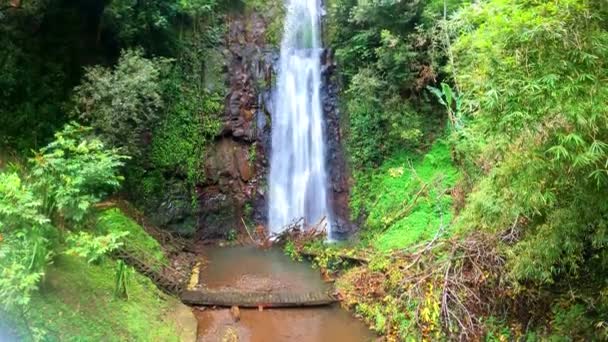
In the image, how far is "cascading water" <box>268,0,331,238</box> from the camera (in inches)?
524

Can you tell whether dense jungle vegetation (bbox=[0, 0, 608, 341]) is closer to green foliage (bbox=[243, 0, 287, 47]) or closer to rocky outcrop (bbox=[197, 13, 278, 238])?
green foliage (bbox=[243, 0, 287, 47])

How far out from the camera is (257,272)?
10711 millimetres

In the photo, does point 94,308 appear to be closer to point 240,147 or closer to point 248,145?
point 240,147

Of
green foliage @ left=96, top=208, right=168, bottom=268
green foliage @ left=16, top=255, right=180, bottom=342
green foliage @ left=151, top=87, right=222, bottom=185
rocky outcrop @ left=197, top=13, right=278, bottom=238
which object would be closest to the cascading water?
rocky outcrop @ left=197, top=13, right=278, bottom=238

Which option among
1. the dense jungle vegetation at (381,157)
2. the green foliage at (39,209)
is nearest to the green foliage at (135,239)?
the dense jungle vegetation at (381,157)

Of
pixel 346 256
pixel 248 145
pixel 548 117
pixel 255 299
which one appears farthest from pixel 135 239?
pixel 548 117

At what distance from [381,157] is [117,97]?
695cm

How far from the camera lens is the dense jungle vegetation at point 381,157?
4680 millimetres

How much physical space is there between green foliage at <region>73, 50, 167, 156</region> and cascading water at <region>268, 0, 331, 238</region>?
4.49m

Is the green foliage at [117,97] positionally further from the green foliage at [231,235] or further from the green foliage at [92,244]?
the green foliage at [231,235]

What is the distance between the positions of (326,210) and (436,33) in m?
5.53

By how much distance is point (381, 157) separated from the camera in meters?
12.9

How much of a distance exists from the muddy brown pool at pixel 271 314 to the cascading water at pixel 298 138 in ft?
7.31

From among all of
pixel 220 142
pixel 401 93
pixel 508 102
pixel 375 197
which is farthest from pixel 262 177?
pixel 508 102
